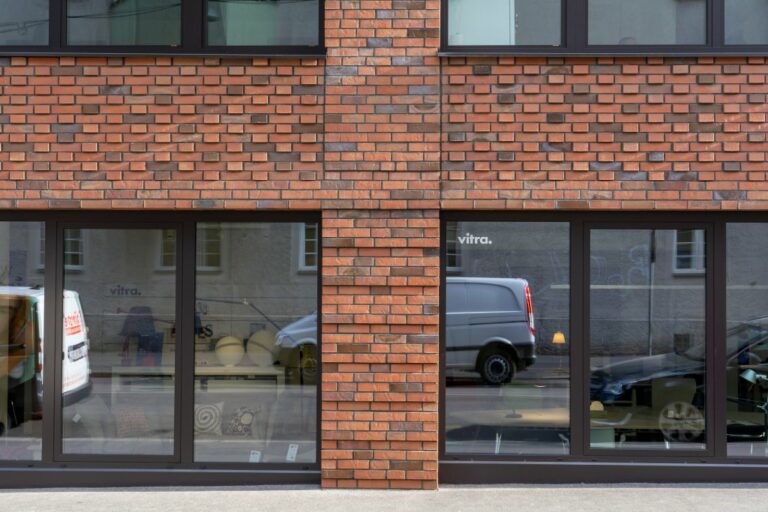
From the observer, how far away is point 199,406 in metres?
7.18

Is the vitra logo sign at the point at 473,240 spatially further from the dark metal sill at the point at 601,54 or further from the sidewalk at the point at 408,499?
the sidewalk at the point at 408,499

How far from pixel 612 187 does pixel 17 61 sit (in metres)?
4.59

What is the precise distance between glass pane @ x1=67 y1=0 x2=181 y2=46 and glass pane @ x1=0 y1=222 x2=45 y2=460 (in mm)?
1520

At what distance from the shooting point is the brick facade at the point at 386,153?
6.90 m

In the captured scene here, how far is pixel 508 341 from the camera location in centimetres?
718

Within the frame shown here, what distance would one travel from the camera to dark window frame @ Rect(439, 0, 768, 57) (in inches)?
271

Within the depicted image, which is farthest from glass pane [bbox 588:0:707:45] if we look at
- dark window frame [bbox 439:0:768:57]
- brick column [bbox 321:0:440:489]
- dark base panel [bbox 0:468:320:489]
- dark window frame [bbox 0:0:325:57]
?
dark base panel [bbox 0:468:320:489]

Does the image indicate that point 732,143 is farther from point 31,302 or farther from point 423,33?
point 31,302

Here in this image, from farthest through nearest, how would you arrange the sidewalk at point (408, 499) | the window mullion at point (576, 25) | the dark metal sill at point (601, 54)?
the window mullion at point (576, 25)
the dark metal sill at point (601, 54)
the sidewalk at point (408, 499)

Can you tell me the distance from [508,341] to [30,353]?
3.74 m

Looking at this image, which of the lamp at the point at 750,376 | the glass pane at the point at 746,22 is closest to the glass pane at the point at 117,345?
the lamp at the point at 750,376

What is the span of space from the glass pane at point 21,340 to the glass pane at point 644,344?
14.1 feet

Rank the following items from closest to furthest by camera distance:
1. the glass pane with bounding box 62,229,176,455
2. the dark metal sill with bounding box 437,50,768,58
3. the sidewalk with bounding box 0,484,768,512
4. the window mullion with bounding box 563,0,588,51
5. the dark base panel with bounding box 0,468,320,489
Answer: the sidewalk with bounding box 0,484,768,512 < the dark metal sill with bounding box 437,50,768,58 < the window mullion with bounding box 563,0,588,51 < the dark base panel with bounding box 0,468,320,489 < the glass pane with bounding box 62,229,176,455

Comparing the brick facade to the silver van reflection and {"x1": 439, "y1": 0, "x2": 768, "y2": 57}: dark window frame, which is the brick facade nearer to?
{"x1": 439, "y1": 0, "x2": 768, "y2": 57}: dark window frame
